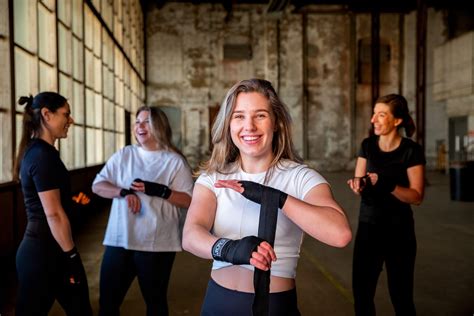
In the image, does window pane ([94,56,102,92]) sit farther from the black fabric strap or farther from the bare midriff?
the black fabric strap

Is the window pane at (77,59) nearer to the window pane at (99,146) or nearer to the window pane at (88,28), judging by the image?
the window pane at (88,28)

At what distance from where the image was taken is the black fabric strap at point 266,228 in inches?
57.8

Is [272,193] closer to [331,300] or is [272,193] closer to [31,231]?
[31,231]

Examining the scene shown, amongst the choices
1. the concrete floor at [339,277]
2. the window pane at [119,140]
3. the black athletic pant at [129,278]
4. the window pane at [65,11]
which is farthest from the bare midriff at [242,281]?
the window pane at [119,140]

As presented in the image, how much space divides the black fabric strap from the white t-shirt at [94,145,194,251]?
Result: 1554mm

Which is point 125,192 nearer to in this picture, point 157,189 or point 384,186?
point 157,189

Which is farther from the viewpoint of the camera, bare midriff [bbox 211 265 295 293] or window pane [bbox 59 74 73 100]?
window pane [bbox 59 74 73 100]

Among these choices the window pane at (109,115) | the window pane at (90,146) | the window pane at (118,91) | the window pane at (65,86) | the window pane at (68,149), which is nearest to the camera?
the window pane at (65,86)

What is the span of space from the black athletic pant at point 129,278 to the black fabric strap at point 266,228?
61.2 inches

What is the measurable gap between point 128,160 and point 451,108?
673 inches

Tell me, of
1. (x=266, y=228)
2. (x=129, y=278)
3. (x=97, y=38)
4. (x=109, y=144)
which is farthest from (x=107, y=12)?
(x=266, y=228)

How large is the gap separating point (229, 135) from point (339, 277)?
3.66 metres

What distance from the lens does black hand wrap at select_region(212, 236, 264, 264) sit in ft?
4.58

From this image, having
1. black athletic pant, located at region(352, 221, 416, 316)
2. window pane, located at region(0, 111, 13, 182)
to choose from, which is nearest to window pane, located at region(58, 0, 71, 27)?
window pane, located at region(0, 111, 13, 182)
